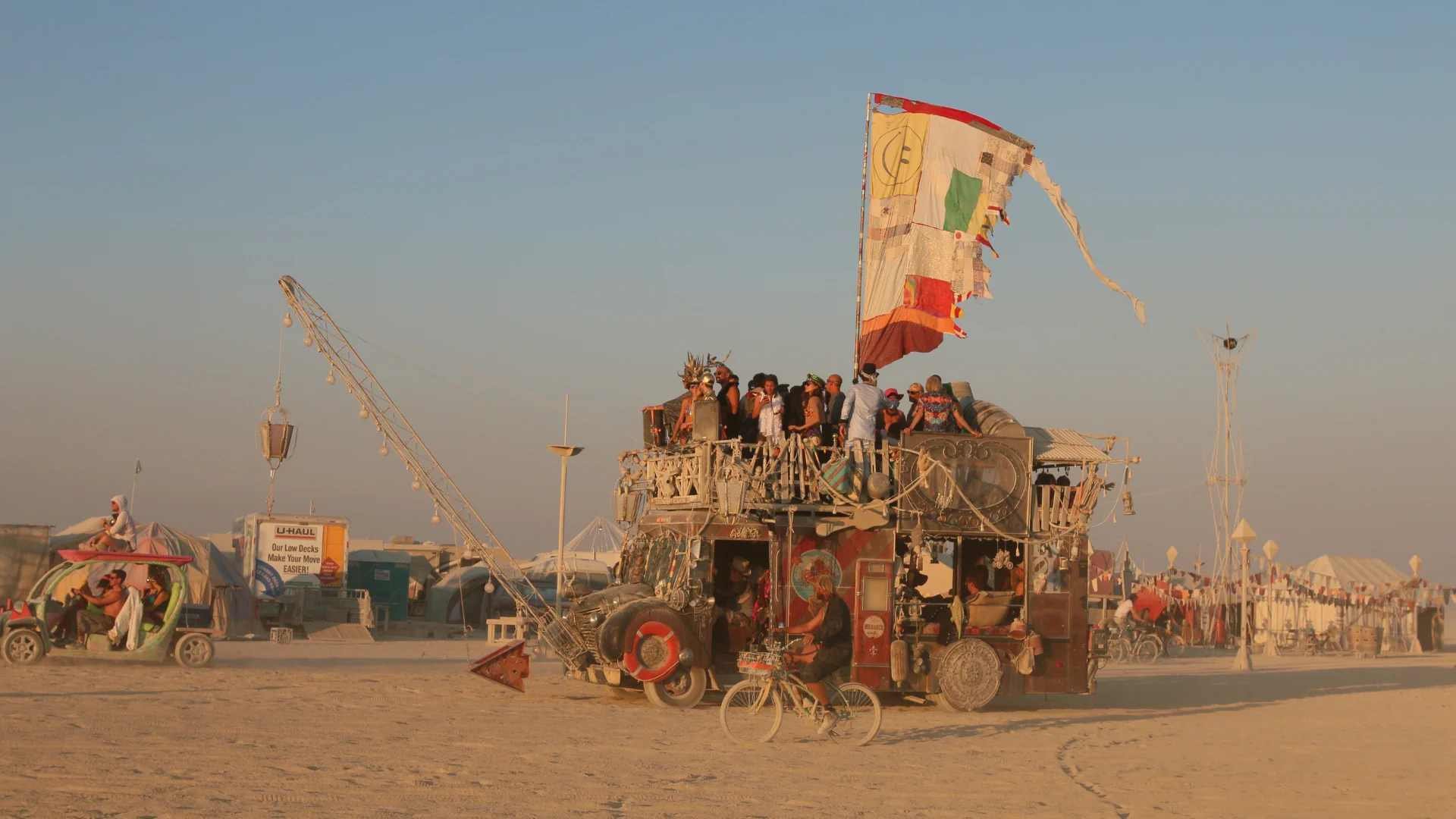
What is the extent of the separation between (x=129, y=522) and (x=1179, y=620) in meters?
34.3

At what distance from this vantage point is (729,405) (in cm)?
2119

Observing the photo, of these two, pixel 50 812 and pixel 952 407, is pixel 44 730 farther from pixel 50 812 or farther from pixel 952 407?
pixel 952 407

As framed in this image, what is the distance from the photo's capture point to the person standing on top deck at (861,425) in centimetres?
2036

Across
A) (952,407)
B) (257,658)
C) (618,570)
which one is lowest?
(257,658)

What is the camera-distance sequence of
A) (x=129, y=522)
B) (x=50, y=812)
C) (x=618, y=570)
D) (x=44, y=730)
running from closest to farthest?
(x=50, y=812) → (x=44, y=730) → (x=618, y=570) → (x=129, y=522)

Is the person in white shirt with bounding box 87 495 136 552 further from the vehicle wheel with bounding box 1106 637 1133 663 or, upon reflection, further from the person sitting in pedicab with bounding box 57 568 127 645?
the vehicle wheel with bounding box 1106 637 1133 663

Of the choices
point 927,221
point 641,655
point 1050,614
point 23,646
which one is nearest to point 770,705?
point 641,655

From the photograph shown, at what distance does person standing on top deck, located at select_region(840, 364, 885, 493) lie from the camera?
2036 cm

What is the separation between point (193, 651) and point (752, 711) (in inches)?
474

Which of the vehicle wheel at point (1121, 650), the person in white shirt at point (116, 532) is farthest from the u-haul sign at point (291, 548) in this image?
the vehicle wheel at point (1121, 650)

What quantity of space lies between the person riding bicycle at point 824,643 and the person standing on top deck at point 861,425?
4.14 meters

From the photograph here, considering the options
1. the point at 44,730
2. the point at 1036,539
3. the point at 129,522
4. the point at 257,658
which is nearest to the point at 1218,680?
the point at 1036,539

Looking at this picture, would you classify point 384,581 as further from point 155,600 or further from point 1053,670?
point 1053,670

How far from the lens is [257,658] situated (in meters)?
28.0
